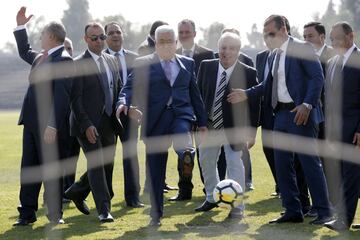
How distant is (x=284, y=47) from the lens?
9.19m

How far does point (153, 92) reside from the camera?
927cm

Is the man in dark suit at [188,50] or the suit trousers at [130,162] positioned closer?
the suit trousers at [130,162]

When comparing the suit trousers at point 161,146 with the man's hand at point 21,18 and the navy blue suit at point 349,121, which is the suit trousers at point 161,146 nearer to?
the navy blue suit at point 349,121

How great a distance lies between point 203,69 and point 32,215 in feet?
8.61

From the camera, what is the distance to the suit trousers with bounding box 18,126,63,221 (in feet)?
30.8

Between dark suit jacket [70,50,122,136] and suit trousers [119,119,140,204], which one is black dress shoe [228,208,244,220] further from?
dark suit jacket [70,50,122,136]

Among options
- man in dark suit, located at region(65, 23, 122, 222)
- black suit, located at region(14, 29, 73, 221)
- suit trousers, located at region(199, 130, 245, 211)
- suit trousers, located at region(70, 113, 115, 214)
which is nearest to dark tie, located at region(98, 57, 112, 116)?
man in dark suit, located at region(65, 23, 122, 222)

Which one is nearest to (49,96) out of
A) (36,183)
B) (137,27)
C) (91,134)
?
(91,134)

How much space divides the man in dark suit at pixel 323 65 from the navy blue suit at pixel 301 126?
1.78 ft

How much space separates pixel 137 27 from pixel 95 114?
11702cm

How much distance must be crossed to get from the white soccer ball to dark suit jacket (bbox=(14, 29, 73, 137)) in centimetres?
182

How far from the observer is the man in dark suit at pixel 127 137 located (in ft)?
36.4

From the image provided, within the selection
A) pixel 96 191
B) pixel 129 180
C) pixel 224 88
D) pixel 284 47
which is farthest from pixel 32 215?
pixel 284 47

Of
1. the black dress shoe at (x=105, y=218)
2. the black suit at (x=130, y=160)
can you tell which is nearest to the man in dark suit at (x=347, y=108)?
the black dress shoe at (x=105, y=218)
